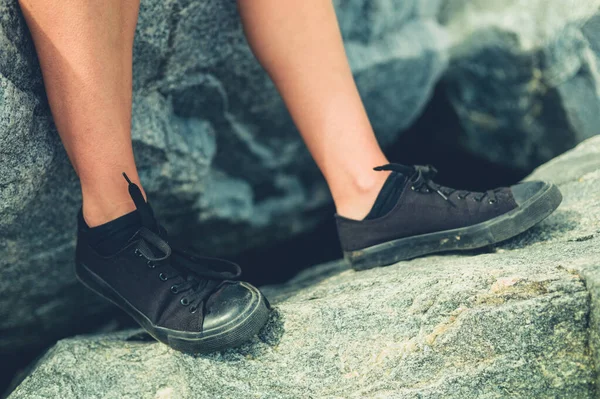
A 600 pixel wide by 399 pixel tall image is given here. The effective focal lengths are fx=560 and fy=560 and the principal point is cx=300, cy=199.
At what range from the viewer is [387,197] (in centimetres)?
149

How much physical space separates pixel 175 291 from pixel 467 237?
2.46 feet

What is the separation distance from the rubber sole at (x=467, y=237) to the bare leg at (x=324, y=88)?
4.8 inches

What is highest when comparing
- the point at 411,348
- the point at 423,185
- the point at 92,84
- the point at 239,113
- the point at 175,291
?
the point at 92,84

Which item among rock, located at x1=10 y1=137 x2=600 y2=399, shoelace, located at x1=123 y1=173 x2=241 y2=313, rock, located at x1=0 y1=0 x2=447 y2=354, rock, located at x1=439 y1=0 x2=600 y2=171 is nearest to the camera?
rock, located at x1=10 y1=137 x2=600 y2=399

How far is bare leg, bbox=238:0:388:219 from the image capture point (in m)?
1.49

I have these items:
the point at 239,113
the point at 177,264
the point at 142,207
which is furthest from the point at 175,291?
the point at 239,113

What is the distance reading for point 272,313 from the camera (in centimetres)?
135

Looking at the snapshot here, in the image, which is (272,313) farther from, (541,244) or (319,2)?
(319,2)

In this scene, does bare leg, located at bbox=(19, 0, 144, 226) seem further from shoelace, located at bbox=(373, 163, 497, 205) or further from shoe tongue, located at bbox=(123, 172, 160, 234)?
shoelace, located at bbox=(373, 163, 497, 205)

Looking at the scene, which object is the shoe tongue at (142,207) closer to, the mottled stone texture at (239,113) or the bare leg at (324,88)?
the mottled stone texture at (239,113)

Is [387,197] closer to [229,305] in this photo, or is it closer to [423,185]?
[423,185]

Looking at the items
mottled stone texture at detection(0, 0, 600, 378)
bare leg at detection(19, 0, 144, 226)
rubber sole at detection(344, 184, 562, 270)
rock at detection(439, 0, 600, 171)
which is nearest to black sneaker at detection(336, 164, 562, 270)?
rubber sole at detection(344, 184, 562, 270)

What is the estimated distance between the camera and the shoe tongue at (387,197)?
1.48 metres

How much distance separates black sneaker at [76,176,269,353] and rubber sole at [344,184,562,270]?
354 mm
